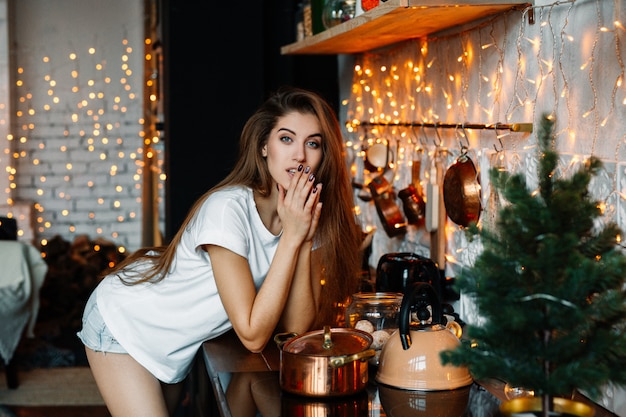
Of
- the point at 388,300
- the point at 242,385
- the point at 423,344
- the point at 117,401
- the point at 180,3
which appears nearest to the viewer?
the point at 423,344

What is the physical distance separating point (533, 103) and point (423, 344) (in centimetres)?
65

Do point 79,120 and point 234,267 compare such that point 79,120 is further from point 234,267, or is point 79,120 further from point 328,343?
point 328,343

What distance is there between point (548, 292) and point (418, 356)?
57 centimetres

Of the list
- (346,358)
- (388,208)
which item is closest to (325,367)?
(346,358)

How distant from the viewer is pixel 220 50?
3652 millimetres

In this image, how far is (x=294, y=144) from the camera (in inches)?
85.6

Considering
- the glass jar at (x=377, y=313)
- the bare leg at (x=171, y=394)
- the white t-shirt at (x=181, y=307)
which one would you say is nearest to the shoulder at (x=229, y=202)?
the white t-shirt at (x=181, y=307)

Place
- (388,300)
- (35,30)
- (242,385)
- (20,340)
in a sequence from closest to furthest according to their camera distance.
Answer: (242,385) < (388,300) < (20,340) < (35,30)

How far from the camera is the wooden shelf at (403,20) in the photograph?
185 cm

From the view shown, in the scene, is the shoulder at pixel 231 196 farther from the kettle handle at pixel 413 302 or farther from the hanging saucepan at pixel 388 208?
the hanging saucepan at pixel 388 208

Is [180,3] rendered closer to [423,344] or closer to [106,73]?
[106,73]

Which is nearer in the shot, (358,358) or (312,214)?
(358,358)

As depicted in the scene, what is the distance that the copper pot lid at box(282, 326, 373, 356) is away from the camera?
64.6 inches

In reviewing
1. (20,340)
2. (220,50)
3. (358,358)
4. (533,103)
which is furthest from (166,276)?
(20,340)
